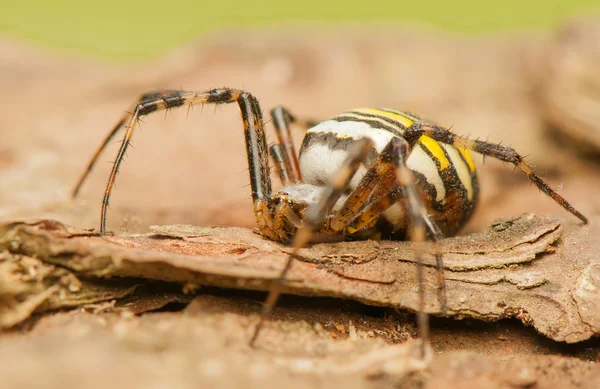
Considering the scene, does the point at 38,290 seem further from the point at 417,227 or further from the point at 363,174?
the point at 363,174

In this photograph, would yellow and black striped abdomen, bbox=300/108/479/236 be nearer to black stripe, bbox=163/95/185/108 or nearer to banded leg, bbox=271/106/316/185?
banded leg, bbox=271/106/316/185

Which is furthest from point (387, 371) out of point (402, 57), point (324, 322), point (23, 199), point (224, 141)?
point (402, 57)

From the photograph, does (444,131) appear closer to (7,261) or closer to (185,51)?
(7,261)

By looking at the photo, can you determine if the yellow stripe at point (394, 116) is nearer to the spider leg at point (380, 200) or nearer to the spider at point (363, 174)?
the spider at point (363, 174)

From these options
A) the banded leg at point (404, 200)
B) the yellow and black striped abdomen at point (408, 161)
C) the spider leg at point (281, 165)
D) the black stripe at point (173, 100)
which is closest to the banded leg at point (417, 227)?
the banded leg at point (404, 200)

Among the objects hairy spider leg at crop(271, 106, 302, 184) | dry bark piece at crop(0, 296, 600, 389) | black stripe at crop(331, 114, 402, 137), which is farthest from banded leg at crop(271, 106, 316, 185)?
dry bark piece at crop(0, 296, 600, 389)

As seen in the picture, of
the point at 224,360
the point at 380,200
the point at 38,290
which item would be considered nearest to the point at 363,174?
the point at 380,200
